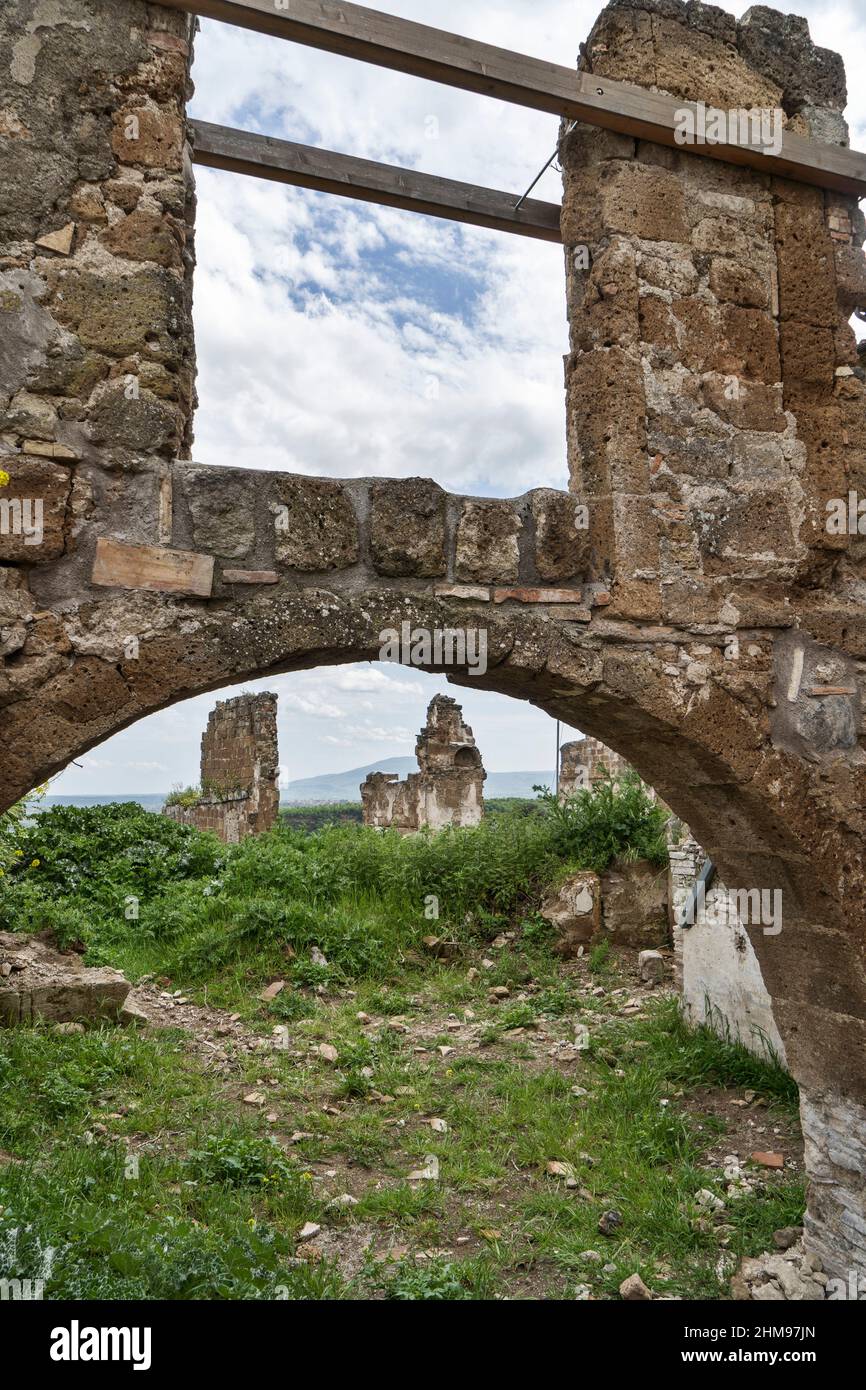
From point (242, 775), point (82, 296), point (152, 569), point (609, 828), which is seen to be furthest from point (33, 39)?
point (242, 775)

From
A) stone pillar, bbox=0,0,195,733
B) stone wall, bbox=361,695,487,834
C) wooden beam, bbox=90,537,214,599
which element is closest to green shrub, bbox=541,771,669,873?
stone wall, bbox=361,695,487,834

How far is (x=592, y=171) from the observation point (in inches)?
136

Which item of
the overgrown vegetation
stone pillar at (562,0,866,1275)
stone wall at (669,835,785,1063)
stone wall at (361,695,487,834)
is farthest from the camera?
stone wall at (361,695,487,834)

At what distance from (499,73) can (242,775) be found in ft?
35.2

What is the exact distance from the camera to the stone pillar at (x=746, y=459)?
130 inches

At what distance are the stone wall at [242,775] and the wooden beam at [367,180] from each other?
375 inches

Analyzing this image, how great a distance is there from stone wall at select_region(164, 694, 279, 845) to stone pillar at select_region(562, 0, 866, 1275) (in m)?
9.75

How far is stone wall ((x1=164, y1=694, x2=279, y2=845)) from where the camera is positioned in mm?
12812

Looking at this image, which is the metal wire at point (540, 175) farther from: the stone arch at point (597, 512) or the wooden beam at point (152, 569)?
the wooden beam at point (152, 569)

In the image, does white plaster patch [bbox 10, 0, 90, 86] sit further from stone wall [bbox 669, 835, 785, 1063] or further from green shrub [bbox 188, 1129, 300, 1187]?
stone wall [bbox 669, 835, 785, 1063]

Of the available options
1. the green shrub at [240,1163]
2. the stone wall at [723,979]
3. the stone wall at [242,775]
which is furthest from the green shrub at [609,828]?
the stone wall at [242,775]
